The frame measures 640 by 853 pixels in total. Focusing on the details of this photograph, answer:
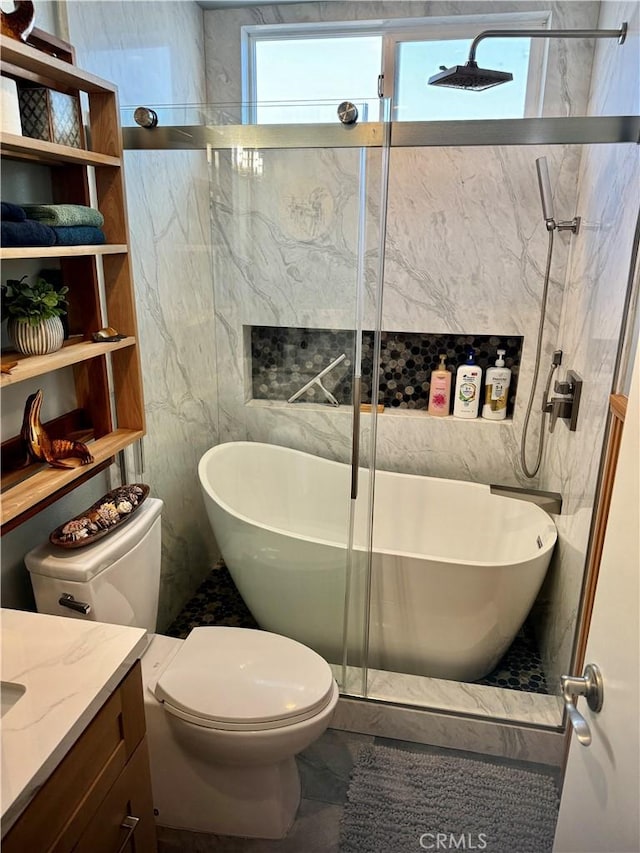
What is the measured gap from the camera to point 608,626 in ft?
3.15

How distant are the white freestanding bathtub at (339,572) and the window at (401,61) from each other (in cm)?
155

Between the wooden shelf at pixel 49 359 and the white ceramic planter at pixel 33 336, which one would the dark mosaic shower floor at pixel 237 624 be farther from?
the white ceramic planter at pixel 33 336

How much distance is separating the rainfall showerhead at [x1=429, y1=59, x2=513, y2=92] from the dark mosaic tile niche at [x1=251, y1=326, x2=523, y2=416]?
829 mm

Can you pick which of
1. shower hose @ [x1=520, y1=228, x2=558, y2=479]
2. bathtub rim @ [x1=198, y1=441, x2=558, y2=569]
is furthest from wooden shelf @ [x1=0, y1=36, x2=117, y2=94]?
shower hose @ [x1=520, y1=228, x2=558, y2=479]

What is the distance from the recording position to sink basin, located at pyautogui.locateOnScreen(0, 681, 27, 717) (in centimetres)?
109

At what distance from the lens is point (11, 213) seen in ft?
4.40

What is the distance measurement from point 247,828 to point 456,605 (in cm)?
97

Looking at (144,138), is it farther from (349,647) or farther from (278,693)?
(349,647)

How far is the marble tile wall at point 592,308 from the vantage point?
5.97 feet

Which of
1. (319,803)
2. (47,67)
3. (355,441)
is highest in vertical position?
(47,67)

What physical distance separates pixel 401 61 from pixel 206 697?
2604mm

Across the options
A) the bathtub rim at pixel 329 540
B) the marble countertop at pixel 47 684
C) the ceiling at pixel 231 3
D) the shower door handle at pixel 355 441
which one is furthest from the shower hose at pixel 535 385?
the marble countertop at pixel 47 684

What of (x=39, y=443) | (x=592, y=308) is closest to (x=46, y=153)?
(x=39, y=443)

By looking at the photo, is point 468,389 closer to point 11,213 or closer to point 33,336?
point 33,336
